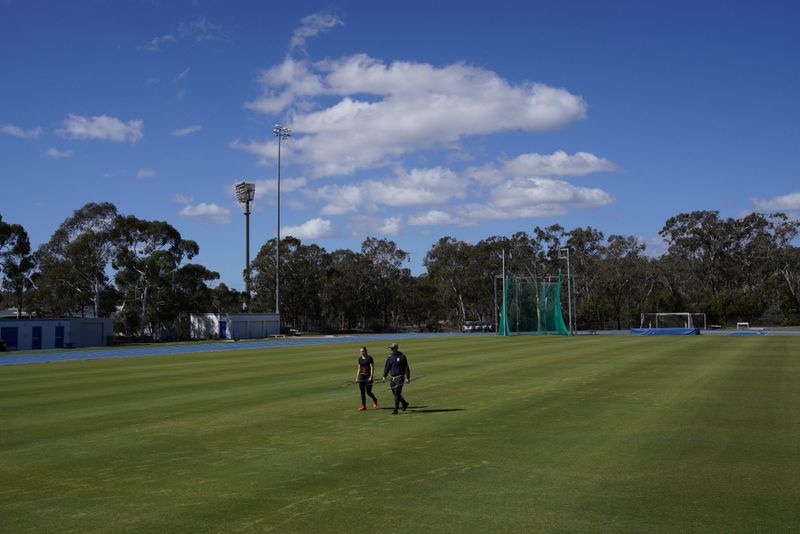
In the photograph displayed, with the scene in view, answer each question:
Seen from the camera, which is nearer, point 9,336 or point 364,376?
point 364,376

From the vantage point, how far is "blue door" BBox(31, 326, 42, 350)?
207 feet

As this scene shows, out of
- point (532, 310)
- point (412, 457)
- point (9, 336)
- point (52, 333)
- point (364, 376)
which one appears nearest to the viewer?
point (412, 457)

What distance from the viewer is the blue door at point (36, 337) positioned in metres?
63.1

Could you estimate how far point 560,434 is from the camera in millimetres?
14344

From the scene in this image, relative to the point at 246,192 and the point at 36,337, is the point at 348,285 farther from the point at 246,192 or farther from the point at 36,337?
the point at 36,337

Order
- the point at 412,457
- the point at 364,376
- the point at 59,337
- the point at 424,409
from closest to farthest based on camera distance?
the point at 412,457
the point at 364,376
the point at 424,409
the point at 59,337

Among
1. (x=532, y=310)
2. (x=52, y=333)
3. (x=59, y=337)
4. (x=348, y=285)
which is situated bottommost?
(x=59, y=337)

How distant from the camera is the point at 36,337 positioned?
6328 cm

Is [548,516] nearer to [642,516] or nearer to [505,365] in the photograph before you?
[642,516]

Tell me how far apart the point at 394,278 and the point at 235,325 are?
44574 millimetres

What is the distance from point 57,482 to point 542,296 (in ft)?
225

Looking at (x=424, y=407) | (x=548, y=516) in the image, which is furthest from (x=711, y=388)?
(x=548, y=516)

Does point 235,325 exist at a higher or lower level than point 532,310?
lower

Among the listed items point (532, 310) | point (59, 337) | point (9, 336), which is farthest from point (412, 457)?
point (532, 310)
